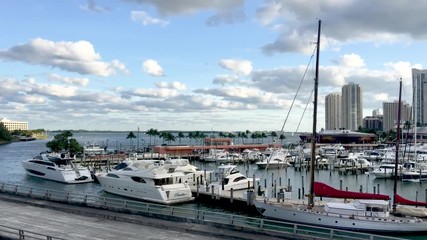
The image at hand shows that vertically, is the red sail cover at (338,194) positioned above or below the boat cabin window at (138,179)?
above

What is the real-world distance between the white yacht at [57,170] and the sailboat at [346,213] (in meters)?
39.1

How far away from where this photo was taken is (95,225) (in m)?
24.8

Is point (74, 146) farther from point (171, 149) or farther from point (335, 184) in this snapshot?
point (335, 184)

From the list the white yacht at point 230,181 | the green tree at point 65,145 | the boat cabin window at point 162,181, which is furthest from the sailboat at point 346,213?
the green tree at point 65,145

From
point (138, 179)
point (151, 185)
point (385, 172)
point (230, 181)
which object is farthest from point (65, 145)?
point (385, 172)

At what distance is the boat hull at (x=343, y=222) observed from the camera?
107ft

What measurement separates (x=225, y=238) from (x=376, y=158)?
10017cm

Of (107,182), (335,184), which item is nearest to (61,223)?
(107,182)

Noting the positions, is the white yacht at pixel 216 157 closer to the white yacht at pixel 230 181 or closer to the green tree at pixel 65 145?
the green tree at pixel 65 145

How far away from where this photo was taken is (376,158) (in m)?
113

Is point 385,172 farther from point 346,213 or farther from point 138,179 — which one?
point 346,213

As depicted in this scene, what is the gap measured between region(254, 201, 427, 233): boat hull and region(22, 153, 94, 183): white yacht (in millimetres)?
40415

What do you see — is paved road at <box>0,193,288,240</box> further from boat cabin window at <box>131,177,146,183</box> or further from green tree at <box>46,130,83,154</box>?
green tree at <box>46,130,83,154</box>

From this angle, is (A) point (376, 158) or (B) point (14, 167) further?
(A) point (376, 158)
